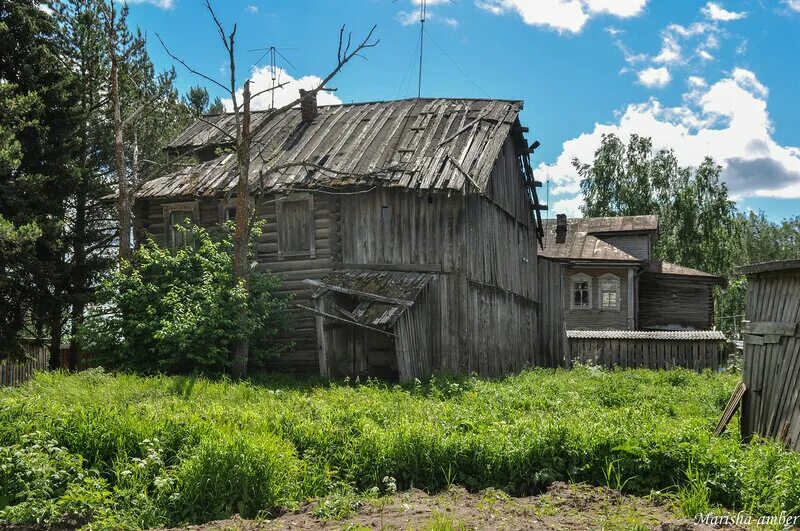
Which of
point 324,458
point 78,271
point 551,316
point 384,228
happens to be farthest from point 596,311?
point 324,458

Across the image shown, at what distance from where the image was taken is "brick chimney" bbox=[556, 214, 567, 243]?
32.2 meters

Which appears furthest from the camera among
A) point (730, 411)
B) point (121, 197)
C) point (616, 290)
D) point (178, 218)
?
point (616, 290)

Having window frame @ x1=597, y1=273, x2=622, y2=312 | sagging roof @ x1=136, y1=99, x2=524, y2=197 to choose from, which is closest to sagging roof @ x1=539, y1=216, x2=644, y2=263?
window frame @ x1=597, y1=273, x2=622, y2=312

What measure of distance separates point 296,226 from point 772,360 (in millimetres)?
11179

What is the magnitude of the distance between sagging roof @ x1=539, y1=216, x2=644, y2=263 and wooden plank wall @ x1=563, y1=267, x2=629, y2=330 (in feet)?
2.10

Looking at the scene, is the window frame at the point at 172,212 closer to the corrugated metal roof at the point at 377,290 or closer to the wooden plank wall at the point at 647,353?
the corrugated metal roof at the point at 377,290

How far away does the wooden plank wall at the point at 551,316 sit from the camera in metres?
22.0

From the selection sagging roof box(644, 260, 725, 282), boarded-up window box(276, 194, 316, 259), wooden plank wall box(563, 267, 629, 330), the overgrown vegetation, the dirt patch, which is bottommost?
the dirt patch

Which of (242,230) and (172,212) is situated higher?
(172,212)

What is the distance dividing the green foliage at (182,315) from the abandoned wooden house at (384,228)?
4.17ft

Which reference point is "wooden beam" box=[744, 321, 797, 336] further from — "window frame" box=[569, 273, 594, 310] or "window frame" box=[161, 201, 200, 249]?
"window frame" box=[569, 273, 594, 310]

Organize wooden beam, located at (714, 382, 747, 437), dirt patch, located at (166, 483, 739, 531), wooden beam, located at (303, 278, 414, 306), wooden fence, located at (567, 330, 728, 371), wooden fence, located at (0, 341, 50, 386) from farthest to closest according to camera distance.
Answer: wooden fence, located at (567, 330, 728, 371) < wooden fence, located at (0, 341, 50, 386) < wooden beam, located at (303, 278, 414, 306) < wooden beam, located at (714, 382, 747, 437) < dirt patch, located at (166, 483, 739, 531)

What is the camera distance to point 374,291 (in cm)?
1480

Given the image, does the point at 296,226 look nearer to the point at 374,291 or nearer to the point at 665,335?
the point at 374,291
